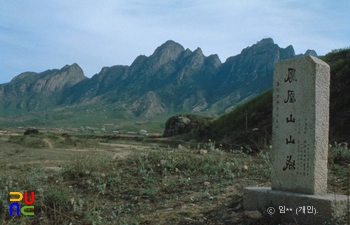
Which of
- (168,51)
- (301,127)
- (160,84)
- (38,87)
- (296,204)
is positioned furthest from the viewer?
(38,87)

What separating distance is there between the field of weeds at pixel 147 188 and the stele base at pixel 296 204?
0.21 m

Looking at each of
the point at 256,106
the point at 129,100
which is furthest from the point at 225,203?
the point at 129,100

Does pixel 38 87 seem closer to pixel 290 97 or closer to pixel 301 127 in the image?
pixel 290 97

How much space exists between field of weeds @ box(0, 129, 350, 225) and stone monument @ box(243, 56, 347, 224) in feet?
1.19

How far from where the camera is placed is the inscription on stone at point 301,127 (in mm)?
4914

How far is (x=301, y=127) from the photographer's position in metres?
5.04

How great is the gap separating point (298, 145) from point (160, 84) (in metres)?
122

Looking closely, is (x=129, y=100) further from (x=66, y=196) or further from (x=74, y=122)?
(x=66, y=196)

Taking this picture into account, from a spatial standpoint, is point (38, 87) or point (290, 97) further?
point (38, 87)

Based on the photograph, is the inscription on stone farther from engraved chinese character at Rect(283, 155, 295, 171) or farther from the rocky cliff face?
the rocky cliff face

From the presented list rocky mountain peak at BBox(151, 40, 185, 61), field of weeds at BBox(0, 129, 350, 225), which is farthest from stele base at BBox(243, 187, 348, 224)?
rocky mountain peak at BBox(151, 40, 185, 61)

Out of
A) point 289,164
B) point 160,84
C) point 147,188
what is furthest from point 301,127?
point 160,84

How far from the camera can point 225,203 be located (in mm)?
5801

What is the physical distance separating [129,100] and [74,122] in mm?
26104
